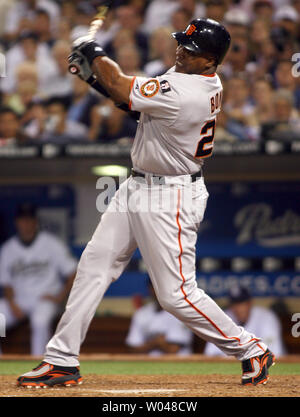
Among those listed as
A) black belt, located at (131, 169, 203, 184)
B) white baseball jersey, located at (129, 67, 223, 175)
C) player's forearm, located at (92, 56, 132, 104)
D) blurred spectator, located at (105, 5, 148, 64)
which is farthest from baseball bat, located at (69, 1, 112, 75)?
blurred spectator, located at (105, 5, 148, 64)

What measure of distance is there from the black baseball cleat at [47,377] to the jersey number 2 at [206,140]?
3.90 feet

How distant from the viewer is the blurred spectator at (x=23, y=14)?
7.85 metres

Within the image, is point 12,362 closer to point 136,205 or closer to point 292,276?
point 136,205

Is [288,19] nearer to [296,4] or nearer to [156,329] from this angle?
[296,4]

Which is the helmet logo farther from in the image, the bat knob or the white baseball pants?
the white baseball pants

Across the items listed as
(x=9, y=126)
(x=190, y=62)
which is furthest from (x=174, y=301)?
(x=9, y=126)

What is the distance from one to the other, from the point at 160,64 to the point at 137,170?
146 inches

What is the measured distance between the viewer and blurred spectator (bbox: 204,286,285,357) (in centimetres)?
575

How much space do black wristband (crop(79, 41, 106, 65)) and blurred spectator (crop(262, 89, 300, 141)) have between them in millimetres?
2800

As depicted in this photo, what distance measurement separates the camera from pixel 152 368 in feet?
14.8

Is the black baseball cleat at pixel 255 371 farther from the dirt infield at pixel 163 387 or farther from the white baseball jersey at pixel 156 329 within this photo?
the white baseball jersey at pixel 156 329

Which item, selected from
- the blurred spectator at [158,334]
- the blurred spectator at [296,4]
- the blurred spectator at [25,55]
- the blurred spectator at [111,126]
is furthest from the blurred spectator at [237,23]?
the blurred spectator at [158,334]

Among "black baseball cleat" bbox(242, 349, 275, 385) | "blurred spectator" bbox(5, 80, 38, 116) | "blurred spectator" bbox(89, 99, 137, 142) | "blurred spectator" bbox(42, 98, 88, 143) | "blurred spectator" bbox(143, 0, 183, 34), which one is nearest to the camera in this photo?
"black baseball cleat" bbox(242, 349, 275, 385)

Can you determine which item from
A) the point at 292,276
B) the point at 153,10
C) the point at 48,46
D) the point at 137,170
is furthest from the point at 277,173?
the point at 137,170
